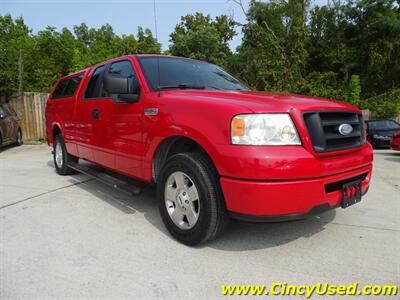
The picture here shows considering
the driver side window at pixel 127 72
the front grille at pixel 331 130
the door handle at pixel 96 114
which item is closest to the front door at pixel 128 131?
the driver side window at pixel 127 72

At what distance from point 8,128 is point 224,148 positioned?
9627 mm

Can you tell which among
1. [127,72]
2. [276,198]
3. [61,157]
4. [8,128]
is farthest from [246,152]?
[8,128]

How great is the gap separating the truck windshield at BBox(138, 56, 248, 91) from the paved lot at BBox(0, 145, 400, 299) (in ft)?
4.91

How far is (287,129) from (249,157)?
37cm

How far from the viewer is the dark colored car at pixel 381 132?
39.6 feet

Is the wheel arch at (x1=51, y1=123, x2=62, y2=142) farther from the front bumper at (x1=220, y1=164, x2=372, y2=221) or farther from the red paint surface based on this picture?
the front bumper at (x1=220, y1=164, x2=372, y2=221)

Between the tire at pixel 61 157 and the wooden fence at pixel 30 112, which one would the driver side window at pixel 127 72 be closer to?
the tire at pixel 61 157

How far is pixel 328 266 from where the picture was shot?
8.17 ft

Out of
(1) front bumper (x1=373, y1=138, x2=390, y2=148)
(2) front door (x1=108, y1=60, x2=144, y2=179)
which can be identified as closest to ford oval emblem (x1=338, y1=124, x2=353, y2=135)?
(2) front door (x1=108, y1=60, x2=144, y2=179)

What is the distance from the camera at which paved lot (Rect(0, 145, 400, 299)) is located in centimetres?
228

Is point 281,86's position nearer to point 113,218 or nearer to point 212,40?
point 212,40

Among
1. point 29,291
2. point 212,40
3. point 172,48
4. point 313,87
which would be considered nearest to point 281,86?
point 313,87

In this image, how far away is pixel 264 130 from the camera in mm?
2363

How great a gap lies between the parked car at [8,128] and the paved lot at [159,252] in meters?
6.37
